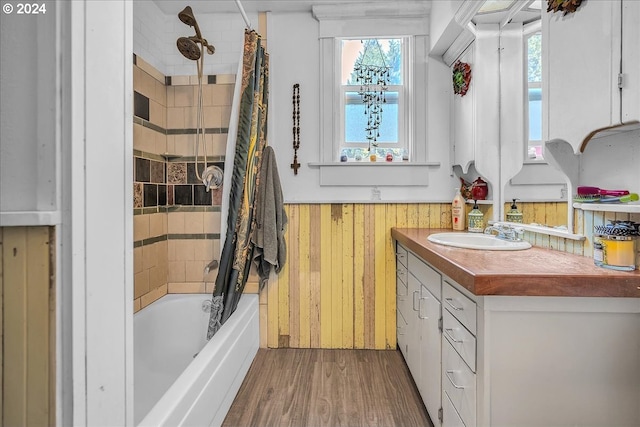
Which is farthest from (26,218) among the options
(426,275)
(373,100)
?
(373,100)

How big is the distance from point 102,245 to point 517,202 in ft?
6.23

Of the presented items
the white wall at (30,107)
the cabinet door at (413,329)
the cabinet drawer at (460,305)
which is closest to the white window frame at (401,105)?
the cabinet door at (413,329)

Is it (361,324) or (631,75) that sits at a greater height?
(631,75)

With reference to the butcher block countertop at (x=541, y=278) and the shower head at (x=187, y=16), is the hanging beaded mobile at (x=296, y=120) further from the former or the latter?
the butcher block countertop at (x=541, y=278)

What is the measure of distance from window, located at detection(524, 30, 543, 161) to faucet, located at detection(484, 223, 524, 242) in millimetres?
363

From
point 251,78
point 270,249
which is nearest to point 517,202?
point 270,249

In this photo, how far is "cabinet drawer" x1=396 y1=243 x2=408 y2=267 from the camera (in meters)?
2.07

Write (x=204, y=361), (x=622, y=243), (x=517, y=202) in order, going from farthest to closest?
(x=517, y=202), (x=204, y=361), (x=622, y=243)

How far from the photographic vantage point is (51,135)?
1.79ft

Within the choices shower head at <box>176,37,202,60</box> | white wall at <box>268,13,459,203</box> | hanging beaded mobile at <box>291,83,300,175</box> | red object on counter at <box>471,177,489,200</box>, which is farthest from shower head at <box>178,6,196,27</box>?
red object on counter at <box>471,177,489,200</box>

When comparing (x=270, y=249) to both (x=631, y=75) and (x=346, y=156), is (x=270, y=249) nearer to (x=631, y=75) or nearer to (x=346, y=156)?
(x=346, y=156)

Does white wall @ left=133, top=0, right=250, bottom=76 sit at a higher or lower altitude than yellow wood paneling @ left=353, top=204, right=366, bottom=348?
higher

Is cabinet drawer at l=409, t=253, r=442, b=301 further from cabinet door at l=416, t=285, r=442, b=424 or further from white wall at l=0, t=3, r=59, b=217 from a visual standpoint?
white wall at l=0, t=3, r=59, b=217

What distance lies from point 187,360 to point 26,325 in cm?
169
